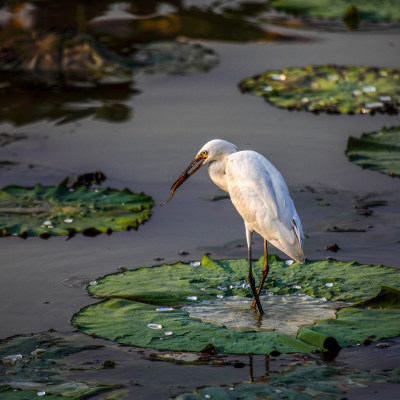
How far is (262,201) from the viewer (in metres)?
4.77

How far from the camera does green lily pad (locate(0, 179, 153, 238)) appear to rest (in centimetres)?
576

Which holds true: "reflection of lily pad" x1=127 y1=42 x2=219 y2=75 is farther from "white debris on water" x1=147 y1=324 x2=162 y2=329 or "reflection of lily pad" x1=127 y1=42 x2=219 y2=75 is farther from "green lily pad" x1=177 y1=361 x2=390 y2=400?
"green lily pad" x1=177 y1=361 x2=390 y2=400

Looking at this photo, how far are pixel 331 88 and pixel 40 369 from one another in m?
5.58

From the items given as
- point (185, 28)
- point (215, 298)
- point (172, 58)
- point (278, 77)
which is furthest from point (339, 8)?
point (215, 298)

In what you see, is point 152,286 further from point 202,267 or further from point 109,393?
point 109,393

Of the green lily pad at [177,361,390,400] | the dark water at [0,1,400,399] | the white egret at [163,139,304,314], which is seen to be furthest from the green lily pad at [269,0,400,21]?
the green lily pad at [177,361,390,400]

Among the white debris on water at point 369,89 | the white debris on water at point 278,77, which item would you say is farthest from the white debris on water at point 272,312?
the white debris on water at point 278,77

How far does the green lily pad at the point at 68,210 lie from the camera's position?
227 inches

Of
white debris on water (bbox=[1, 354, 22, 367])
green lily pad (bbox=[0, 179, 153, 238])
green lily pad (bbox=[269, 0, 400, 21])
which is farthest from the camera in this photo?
green lily pad (bbox=[269, 0, 400, 21])

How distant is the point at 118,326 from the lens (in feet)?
14.8

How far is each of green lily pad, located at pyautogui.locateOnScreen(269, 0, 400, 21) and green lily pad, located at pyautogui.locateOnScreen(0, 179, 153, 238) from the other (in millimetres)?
6643

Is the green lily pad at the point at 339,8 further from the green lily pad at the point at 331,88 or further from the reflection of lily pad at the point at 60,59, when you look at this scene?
the reflection of lily pad at the point at 60,59

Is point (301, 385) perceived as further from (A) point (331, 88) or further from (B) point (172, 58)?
(B) point (172, 58)

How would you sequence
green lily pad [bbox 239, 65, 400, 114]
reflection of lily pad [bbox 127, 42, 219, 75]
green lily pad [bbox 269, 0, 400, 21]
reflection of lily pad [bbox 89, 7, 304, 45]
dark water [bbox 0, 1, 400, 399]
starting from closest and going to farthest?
dark water [bbox 0, 1, 400, 399] → green lily pad [bbox 239, 65, 400, 114] → reflection of lily pad [bbox 127, 42, 219, 75] → reflection of lily pad [bbox 89, 7, 304, 45] → green lily pad [bbox 269, 0, 400, 21]
